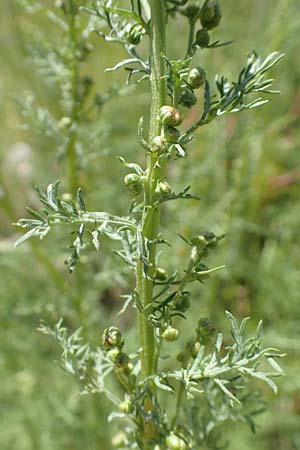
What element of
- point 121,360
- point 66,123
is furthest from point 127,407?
point 66,123

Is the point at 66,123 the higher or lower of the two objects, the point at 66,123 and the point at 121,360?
the higher

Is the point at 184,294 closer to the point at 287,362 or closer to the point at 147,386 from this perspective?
the point at 147,386

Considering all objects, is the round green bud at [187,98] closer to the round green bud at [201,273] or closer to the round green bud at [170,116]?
the round green bud at [170,116]

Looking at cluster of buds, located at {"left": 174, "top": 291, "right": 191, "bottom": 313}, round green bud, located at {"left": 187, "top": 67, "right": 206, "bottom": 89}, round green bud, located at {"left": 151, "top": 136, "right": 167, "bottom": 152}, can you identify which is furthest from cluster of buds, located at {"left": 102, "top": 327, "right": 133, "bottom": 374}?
round green bud, located at {"left": 187, "top": 67, "right": 206, "bottom": 89}

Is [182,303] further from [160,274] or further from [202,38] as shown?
[202,38]

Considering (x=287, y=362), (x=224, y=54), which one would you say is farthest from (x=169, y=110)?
(x=224, y=54)

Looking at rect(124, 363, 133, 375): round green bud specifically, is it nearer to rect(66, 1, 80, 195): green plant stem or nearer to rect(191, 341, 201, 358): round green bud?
rect(191, 341, 201, 358): round green bud

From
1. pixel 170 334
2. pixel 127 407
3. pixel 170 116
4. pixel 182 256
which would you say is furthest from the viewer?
pixel 182 256

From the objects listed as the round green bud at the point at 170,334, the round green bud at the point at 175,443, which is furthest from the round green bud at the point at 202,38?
the round green bud at the point at 175,443
